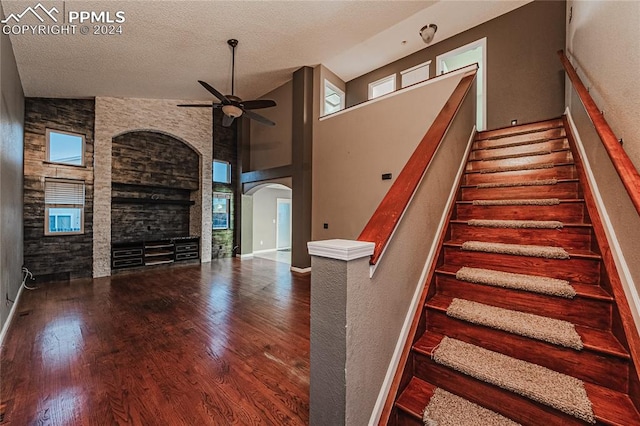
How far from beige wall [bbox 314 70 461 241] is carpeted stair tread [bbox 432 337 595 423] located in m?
3.46

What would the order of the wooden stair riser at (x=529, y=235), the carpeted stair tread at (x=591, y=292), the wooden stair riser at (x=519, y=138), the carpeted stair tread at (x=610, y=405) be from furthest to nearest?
the wooden stair riser at (x=519, y=138) → the wooden stair riser at (x=529, y=235) → the carpeted stair tread at (x=591, y=292) → the carpeted stair tread at (x=610, y=405)

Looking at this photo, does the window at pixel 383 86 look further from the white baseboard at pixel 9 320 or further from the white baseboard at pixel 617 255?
the white baseboard at pixel 9 320

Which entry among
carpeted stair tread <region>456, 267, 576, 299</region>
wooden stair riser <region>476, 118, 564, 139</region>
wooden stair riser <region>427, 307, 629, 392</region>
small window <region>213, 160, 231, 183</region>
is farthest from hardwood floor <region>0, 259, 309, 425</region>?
small window <region>213, 160, 231, 183</region>

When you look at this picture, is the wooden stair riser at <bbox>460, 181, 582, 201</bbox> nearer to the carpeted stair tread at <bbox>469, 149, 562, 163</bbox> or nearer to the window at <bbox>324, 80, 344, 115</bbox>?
the carpeted stair tread at <bbox>469, 149, 562, 163</bbox>

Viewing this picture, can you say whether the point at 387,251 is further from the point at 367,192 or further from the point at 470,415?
the point at 367,192

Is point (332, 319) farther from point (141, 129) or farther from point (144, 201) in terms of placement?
point (141, 129)

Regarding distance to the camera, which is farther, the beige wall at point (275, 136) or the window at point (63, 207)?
the beige wall at point (275, 136)

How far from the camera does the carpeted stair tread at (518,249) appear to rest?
1773 millimetres

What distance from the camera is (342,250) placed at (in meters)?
1.12

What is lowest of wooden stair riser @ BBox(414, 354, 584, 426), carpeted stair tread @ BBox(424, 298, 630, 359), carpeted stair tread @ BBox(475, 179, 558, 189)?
wooden stair riser @ BBox(414, 354, 584, 426)

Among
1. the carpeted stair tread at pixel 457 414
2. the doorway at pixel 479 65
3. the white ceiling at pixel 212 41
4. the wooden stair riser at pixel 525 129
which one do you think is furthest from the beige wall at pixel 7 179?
the doorway at pixel 479 65

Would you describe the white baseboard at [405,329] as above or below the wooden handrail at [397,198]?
below

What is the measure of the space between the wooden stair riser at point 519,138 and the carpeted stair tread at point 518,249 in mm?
1943

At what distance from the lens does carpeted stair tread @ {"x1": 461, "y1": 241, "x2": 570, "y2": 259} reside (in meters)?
1.77
